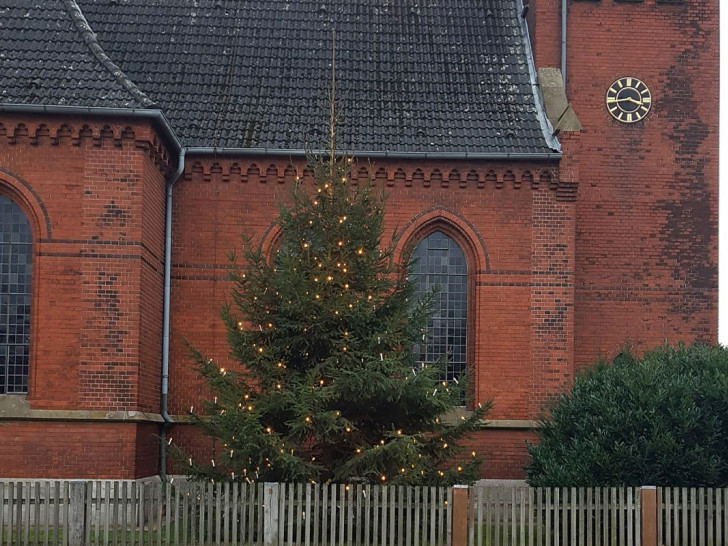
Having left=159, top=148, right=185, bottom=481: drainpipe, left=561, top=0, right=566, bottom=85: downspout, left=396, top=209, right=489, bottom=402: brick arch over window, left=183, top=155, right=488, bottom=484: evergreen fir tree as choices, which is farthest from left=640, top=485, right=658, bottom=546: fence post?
left=561, top=0, right=566, bottom=85: downspout

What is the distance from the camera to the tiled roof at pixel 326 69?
21203 mm

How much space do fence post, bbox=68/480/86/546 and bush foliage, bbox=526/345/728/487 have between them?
7.51m

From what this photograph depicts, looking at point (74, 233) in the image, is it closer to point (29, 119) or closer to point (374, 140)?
point (29, 119)

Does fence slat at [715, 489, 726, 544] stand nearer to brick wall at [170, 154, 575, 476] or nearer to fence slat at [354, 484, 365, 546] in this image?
fence slat at [354, 484, 365, 546]

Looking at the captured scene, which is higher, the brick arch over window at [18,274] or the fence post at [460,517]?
the brick arch over window at [18,274]

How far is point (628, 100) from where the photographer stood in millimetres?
22500

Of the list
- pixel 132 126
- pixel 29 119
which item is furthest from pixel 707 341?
pixel 29 119

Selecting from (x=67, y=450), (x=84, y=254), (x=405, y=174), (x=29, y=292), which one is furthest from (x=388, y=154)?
(x=67, y=450)

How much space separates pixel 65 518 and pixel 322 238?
18.1ft

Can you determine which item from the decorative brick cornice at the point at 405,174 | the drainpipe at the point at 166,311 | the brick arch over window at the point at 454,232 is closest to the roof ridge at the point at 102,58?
the drainpipe at the point at 166,311

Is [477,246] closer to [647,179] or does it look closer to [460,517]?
[647,179]

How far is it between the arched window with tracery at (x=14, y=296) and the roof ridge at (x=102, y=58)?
9.56 ft

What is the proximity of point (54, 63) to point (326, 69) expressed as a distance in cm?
621

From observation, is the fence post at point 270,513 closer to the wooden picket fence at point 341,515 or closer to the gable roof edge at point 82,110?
the wooden picket fence at point 341,515
